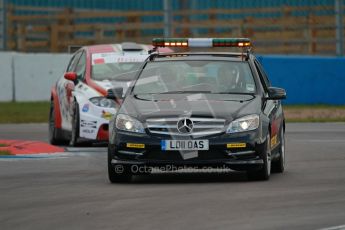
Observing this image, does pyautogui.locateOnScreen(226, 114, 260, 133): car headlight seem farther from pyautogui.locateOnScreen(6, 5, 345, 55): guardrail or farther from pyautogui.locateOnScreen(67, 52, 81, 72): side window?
pyautogui.locateOnScreen(6, 5, 345, 55): guardrail

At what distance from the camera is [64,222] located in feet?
31.8

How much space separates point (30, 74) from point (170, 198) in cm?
2042

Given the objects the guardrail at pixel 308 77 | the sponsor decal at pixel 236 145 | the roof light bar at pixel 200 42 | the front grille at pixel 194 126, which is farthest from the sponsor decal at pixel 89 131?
the guardrail at pixel 308 77

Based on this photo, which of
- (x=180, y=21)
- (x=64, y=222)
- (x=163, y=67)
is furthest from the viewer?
(x=180, y=21)

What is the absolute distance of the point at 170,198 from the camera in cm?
1116

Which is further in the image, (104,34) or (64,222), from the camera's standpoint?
(104,34)

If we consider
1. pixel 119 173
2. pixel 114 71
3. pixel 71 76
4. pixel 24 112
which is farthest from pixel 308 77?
pixel 119 173

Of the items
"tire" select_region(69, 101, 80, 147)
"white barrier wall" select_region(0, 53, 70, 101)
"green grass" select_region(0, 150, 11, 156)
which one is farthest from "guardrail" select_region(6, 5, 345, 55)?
"green grass" select_region(0, 150, 11, 156)

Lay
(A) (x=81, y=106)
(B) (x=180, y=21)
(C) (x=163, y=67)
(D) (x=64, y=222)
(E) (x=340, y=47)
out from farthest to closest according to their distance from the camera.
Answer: (B) (x=180, y=21) → (E) (x=340, y=47) → (A) (x=81, y=106) → (C) (x=163, y=67) → (D) (x=64, y=222)

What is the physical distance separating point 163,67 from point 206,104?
1.26 m

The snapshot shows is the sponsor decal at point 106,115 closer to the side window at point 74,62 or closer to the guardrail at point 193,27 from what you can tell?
the side window at point 74,62

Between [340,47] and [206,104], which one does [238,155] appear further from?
[340,47]

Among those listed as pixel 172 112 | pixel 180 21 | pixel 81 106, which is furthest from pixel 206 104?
pixel 180 21

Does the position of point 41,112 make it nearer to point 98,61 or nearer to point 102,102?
point 98,61
